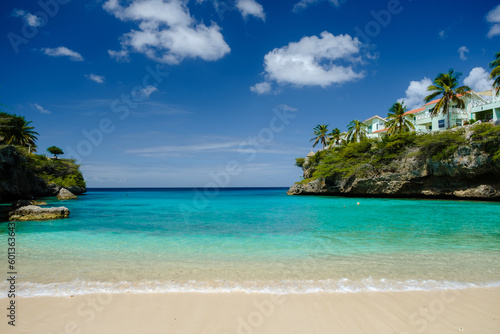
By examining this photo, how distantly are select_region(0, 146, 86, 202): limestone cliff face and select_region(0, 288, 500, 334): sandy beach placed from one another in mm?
22136

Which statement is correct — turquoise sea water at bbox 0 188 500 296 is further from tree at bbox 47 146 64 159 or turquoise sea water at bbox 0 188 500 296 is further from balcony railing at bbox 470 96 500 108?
tree at bbox 47 146 64 159

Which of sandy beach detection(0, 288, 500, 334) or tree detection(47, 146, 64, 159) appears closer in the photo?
sandy beach detection(0, 288, 500, 334)

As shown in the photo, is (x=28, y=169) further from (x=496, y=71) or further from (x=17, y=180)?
(x=496, y=71)

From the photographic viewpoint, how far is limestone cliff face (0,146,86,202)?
20569 millimetres

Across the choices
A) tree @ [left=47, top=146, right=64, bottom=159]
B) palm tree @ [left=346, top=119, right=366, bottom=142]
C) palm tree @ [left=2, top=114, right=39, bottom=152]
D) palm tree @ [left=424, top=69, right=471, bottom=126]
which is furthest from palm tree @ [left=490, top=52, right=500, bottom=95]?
tree @ [left=47, top=146, right=64, bottom=159]

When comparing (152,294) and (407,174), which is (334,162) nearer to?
(407,174)

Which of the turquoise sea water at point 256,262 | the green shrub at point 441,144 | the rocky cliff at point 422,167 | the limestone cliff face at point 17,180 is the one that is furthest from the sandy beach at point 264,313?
the green shrub at point 441,144

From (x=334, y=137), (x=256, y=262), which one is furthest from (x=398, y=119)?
(x=256, y=262)

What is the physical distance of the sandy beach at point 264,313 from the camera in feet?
11.6

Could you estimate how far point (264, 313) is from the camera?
13.1ft

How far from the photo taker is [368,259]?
23.4ft

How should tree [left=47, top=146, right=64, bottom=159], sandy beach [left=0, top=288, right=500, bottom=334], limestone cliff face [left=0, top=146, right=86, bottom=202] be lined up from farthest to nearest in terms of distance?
tree [left=47, top=146, right=64, bottom=159]
limestone cliff face [left=0, top=146, right=86, bottom=202]
sandy beach [left=0, top=288, right=500, bottom=334]

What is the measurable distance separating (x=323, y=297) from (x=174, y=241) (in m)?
7.16

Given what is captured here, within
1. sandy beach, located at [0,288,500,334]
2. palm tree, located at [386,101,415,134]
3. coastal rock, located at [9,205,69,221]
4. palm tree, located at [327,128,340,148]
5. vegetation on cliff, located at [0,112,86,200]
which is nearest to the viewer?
sandy beach, located at [0,288,500,334]
